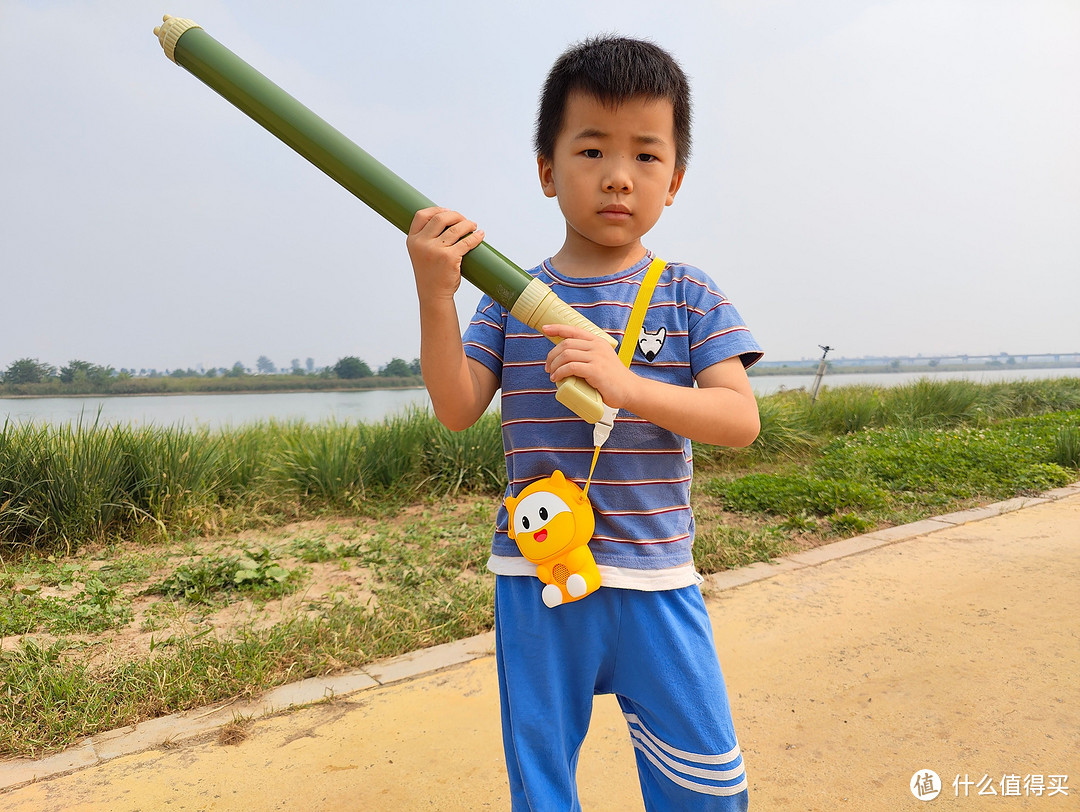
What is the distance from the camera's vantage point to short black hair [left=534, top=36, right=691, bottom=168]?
1.31m

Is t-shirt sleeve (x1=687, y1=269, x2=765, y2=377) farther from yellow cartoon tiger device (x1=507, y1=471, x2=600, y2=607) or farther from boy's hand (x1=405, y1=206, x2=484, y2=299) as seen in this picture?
boy's hand (x1=405, y1=206, x2=484, y2=299)

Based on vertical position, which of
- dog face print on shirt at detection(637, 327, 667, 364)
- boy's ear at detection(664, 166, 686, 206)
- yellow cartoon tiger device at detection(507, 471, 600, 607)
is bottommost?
yellow cartoon tiger device at detection(507, 471, 600, 607)

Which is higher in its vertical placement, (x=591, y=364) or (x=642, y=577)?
(x=591, y=364)

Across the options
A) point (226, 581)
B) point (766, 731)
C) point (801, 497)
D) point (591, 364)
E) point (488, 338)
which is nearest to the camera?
point (591, 364)

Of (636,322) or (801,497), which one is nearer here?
(636,322)

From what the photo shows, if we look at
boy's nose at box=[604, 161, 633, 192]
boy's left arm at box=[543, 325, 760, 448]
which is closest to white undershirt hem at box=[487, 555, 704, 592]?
boy's left arm at box=[543, 325, 760, 448]

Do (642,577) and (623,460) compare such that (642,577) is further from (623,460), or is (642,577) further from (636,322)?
(636,322)

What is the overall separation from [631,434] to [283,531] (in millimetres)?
4192

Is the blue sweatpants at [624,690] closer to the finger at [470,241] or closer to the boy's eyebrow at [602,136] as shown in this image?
the finger at [470,241]

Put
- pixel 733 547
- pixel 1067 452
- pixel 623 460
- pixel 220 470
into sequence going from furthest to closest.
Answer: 1. pixel 1067 452
2. pixel 220 470
3. pixel 733 547
4. pixel 623 460

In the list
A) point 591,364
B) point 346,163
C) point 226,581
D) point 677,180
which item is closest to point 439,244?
point 346,163

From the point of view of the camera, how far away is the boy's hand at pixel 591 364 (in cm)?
114

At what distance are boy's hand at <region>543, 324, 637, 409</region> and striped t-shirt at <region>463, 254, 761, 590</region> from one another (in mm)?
168

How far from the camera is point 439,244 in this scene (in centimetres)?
115
